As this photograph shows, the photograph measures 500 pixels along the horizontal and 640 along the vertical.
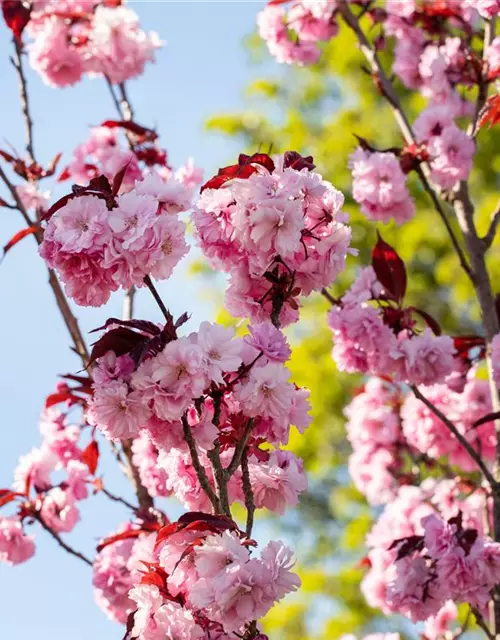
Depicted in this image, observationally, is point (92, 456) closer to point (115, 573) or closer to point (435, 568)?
point (115, 573)

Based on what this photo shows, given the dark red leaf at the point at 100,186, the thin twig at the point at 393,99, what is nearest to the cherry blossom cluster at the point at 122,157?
the thin twig at the point at 393,99

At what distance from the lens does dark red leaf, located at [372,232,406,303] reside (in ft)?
7.33

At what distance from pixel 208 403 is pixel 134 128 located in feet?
5.14

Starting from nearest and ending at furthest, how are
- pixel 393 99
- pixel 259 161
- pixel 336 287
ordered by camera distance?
pixel 259 161
pixel 393 99
pixel 336 287

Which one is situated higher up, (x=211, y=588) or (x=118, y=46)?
(x=118, y=46)

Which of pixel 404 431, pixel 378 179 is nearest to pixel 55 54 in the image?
pixel 378 179

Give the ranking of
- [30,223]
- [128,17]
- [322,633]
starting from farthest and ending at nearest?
[322,633]
[128,17]
[30,223]

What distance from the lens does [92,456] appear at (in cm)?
227

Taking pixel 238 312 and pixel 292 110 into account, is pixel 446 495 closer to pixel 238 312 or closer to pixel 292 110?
pixel 238 312

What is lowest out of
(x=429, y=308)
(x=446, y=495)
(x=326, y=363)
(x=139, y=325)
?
(x=139, y=325)

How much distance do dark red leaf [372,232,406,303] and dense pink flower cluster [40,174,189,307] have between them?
0.99 m

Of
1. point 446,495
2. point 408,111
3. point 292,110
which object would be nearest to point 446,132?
point 446,495

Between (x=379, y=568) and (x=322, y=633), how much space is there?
4033 millimetres

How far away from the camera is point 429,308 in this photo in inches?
300
